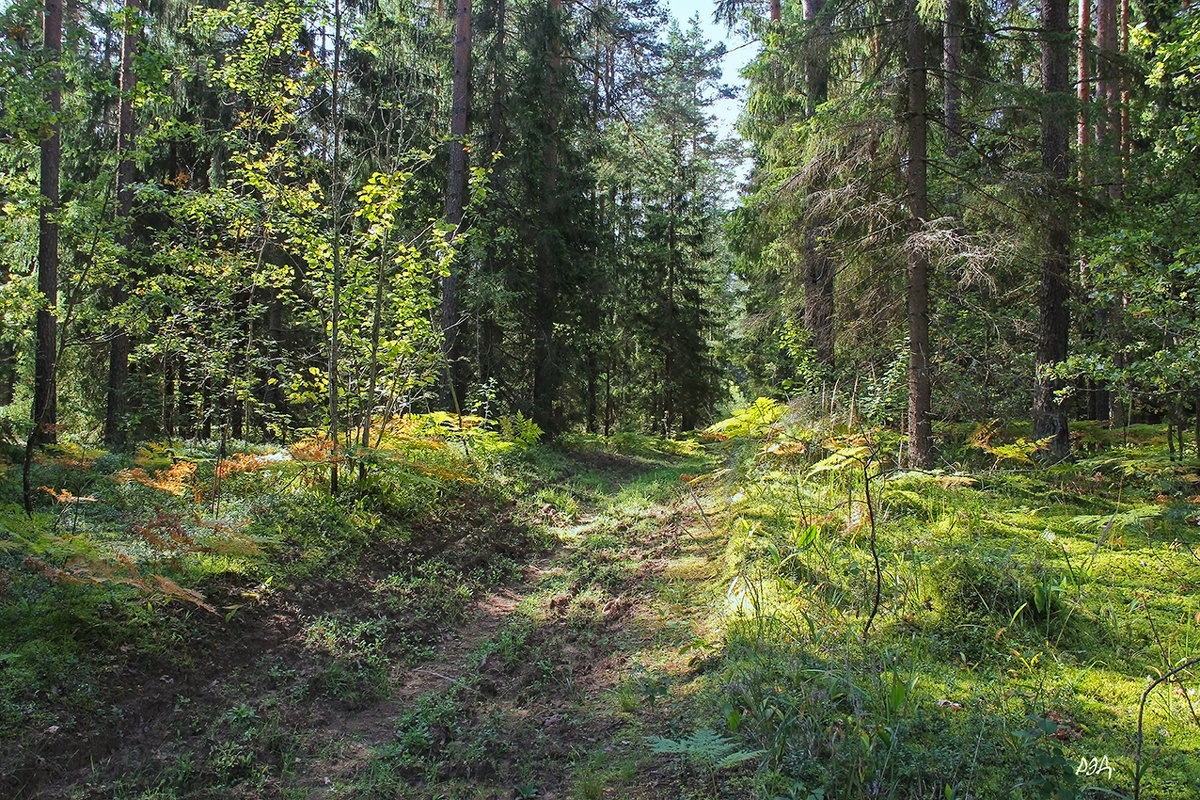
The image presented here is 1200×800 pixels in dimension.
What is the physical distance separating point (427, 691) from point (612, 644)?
1.36 meters

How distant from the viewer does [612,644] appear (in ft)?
16.6

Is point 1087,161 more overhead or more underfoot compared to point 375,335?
more overhead

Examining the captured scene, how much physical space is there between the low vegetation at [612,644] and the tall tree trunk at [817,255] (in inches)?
121

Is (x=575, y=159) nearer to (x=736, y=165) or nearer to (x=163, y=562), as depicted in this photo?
(x=163, y=562)

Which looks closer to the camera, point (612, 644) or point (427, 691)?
point (427, 691)

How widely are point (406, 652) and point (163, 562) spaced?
1.90m

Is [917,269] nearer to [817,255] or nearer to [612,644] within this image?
[817,255]

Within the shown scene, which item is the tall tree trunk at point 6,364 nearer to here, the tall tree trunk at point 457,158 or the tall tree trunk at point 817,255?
the tall tree trunk at point 457,158

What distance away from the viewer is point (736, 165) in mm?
31547

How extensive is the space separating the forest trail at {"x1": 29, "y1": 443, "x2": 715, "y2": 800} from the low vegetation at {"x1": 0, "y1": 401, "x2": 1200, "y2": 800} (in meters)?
0.02

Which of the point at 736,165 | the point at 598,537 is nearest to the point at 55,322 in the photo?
the point at 598,537

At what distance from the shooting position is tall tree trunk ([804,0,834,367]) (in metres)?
8.44

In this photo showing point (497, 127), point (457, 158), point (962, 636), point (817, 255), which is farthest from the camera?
point (497, 127)
